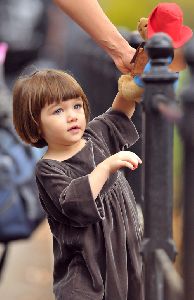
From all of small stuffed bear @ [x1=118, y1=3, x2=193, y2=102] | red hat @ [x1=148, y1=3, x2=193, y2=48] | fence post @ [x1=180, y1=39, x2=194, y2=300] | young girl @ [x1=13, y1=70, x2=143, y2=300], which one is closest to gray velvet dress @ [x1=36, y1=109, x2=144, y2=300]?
young girl @ [x1=13, y1=70, x2=143, y2=300]

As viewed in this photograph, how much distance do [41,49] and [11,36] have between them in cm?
103

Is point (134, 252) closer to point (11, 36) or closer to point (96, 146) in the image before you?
point (96, 146)

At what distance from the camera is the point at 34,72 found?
3553 millimetres

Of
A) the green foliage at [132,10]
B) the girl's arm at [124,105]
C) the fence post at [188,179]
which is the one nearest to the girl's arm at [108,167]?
the girl's arm at [124,105]

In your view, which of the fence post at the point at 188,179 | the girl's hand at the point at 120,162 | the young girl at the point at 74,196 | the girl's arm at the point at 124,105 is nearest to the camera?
the fence post at the point at 188,179

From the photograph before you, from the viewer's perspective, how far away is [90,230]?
11.1ft

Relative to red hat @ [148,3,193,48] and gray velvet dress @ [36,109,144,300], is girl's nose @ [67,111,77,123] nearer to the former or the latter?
gray velvet dress @ [36,109,144,300]

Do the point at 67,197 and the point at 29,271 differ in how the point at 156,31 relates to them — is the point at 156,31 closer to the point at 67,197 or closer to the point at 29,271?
the point at 67,197

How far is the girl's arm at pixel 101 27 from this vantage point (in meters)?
3.68

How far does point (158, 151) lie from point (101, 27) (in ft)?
2.65

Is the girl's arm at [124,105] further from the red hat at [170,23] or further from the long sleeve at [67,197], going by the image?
the long sleeve at [67,197]

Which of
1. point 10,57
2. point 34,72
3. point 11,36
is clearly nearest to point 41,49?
point 11,36

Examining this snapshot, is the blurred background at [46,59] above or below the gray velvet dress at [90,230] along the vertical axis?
below

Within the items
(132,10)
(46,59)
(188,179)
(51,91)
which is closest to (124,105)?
(51,91)
